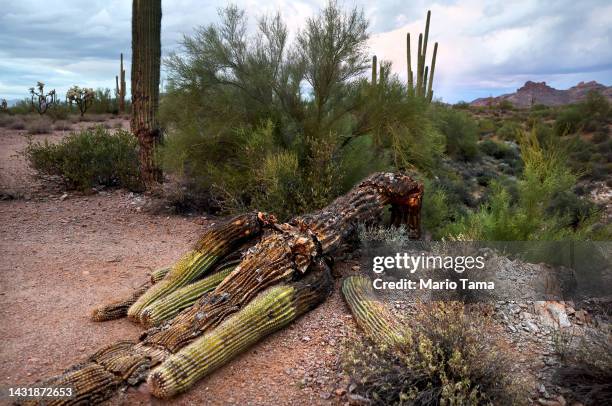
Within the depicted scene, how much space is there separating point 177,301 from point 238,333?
3.28 feet

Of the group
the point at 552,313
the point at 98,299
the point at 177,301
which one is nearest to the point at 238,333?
the point at 177,301

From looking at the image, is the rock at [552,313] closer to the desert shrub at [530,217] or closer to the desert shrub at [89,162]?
the desert shrub at [530,217]

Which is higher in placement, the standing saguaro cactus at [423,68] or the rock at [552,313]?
the standing saguaro cactus at [423,68]

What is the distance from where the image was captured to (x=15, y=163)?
13.1 metres

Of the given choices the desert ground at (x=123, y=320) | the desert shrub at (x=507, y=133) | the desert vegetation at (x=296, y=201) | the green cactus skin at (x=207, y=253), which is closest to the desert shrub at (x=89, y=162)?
the desert vegetation at (x=296, y=201)

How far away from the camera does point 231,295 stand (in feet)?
15.9

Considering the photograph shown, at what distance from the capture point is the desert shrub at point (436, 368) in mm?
3541

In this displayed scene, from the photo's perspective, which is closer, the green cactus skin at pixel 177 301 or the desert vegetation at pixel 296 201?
the desert vegetation at pixel 296 201

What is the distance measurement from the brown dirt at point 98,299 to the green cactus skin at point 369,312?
0.47 feet

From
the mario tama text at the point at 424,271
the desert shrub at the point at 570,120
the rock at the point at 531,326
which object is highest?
the desert shrub at the point at 570,120

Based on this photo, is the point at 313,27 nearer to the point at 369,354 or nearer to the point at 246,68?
the point at 246,68

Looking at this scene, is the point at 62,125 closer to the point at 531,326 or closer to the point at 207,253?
the point at 207,253

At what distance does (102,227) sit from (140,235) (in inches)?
34.2

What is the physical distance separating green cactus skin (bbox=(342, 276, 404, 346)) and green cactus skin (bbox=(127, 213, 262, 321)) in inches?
48.5
